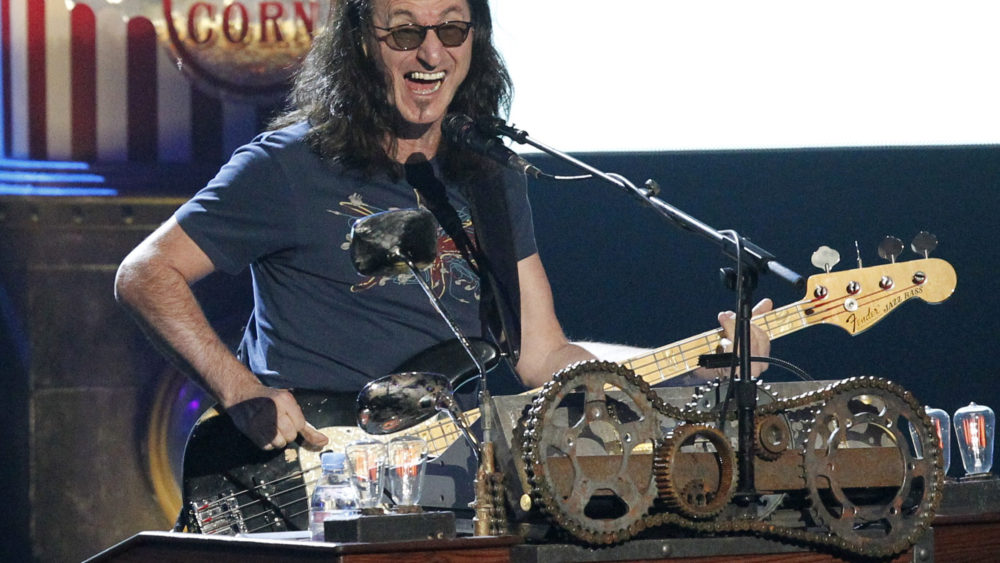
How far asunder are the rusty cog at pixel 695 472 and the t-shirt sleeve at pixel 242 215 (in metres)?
1.24

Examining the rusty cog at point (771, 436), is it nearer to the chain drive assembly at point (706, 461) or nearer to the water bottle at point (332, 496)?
the chain drive assembly at point (706, 461)

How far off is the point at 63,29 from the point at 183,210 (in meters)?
1.31

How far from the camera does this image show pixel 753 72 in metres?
3.92

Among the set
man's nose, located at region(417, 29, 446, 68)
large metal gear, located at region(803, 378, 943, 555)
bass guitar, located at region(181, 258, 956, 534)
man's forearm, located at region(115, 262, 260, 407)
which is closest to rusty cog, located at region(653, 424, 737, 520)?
large metal gear, located at region(803, 378, 943, 555)

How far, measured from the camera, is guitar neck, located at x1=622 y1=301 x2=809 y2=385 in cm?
290

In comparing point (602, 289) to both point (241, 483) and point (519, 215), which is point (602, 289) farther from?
point (241, 483)

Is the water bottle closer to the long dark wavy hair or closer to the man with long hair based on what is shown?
the man with long hair

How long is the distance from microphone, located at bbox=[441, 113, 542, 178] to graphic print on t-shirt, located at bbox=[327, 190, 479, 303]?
58cm

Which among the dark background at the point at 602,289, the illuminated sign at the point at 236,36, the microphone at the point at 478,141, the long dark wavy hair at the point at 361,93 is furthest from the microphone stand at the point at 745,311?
the illuminated sign at the point at 236,36

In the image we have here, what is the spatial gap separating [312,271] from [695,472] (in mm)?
1255

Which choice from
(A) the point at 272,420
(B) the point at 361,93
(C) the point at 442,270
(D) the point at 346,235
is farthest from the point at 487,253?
(A) the point at 272,420

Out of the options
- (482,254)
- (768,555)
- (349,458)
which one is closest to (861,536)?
(768,555)

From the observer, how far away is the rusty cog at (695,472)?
179cm

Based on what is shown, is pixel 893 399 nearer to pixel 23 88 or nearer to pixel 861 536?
pixel 861 536
